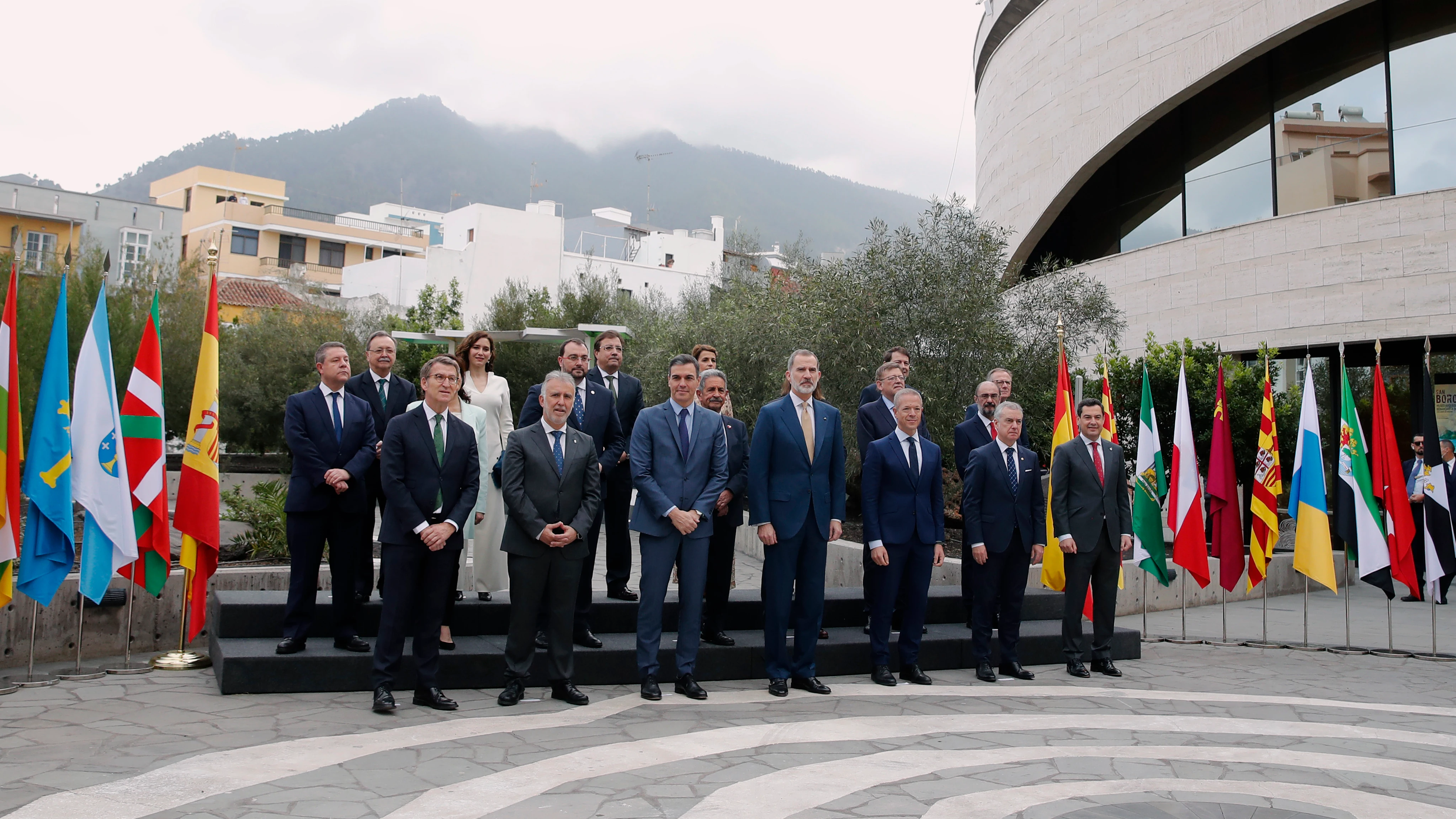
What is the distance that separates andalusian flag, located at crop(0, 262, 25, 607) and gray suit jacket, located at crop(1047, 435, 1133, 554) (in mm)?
6983

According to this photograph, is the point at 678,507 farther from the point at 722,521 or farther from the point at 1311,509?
the point at 1311,509

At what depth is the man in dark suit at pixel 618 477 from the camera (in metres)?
7.30

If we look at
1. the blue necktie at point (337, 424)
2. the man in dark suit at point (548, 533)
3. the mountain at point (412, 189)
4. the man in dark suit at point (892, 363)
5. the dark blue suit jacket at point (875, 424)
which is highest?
the mountain at point (412, 189)

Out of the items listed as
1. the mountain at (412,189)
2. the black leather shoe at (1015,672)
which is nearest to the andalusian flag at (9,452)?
the black leather shoe at (1015,672)

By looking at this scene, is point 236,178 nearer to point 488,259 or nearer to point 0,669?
point 488,259

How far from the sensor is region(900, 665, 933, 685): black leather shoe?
22.4 ft

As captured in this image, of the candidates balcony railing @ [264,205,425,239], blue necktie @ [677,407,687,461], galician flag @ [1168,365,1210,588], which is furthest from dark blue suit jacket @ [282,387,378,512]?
balcony railing @ [264,205,425,239]

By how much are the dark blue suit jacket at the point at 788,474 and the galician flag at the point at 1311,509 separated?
507 centimetres

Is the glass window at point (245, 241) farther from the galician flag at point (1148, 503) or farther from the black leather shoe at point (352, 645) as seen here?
the galician flag at point (1148, 503)

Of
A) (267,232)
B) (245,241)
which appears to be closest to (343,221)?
(267,232)

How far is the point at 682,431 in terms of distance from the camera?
6.36 metres

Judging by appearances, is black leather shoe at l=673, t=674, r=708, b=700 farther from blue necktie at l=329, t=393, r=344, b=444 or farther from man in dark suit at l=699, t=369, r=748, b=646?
blue necktie at l=329, t=393, r=344, b=444

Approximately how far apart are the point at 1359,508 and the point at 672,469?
22.3 ft

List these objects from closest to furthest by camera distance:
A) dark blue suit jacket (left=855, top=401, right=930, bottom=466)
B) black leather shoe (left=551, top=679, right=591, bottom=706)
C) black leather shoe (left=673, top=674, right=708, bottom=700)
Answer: black leather shoe (left=551, top=679, right=591, bottom=706) < black leather shoe (left=673, top=674, right=708, bottom=700) < dark blue suit jacket (left=855, top=401, right=930, bottom=466)
